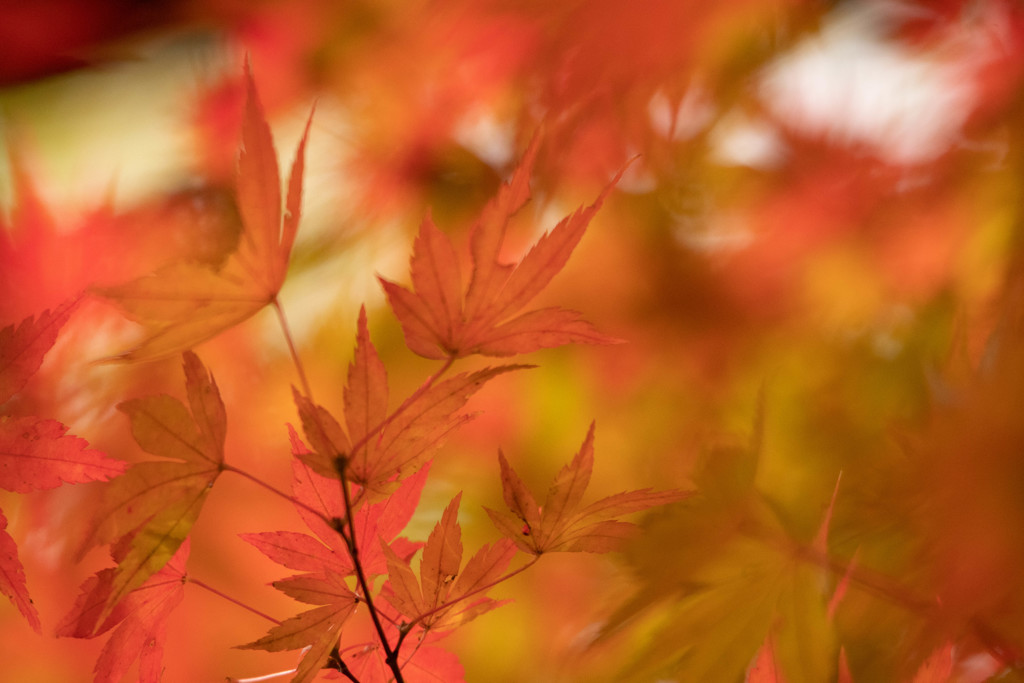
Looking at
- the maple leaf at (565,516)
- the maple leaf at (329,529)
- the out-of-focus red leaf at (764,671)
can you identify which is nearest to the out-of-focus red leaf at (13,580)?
the maple leaf at (329,529)

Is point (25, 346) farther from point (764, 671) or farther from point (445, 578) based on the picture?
point (764, 671)

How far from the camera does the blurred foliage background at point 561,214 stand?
637 mm

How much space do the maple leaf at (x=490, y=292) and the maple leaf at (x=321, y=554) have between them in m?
0.11

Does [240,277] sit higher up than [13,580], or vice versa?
[240,277]

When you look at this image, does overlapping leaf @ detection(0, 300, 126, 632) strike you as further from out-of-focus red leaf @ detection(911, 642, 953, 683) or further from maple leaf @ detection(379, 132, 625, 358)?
out-of-focus red leaf @ detection(911, 642, 953, 683)

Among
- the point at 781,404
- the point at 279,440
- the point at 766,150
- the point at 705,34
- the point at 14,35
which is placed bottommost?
the point at 781,404

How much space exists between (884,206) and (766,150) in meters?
0.15

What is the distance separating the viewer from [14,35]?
694 millimetres

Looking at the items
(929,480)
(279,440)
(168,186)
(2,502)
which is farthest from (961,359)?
(2,502)

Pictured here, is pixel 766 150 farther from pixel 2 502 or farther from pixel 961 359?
pixel 2 502

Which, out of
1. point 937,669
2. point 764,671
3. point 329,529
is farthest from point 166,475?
point 937,669

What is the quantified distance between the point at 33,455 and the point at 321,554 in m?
0.17

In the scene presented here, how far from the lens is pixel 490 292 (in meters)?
0.30

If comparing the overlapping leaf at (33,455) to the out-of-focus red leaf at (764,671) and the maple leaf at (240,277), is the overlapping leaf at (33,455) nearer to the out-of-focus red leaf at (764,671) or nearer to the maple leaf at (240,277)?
the maple leaf at (240,277)
